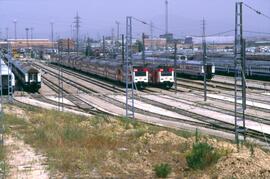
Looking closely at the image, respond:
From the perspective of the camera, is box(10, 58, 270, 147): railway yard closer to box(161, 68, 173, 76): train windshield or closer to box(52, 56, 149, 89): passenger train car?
box(52, 56, 149, 89): passenger train car

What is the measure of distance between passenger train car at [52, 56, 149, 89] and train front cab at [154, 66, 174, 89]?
151cm

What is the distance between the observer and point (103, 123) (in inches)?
957

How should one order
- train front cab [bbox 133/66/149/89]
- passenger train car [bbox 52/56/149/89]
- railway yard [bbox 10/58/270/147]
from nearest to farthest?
Answer: 1. railway yard [bbox 10/58/270/147]
2. train front cab [bbox 133/66/149/89]
3. passenger train car [bbox 52/56/149/89]

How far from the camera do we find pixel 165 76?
5800cm

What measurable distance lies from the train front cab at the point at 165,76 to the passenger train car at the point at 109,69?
1511 millimetres

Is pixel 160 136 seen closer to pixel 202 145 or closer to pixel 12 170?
pixel 202 145

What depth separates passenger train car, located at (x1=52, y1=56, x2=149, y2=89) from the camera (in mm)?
56250

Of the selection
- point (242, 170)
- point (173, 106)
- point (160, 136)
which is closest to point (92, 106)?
point (173, 106)

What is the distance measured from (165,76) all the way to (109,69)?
862 centimetres

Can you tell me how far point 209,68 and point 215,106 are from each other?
25.1 m

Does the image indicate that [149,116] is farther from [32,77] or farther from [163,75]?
[163,75]

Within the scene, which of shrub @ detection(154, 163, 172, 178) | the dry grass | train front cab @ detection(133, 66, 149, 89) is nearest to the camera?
shrub @ detection(154, 163, 172, 178)

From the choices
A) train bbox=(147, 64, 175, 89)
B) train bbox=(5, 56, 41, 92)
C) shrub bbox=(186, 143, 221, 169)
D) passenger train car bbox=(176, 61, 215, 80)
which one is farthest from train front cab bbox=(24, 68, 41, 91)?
shrub bbox=(186, 143, 221, 169)

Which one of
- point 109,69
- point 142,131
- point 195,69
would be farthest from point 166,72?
point 142,131
